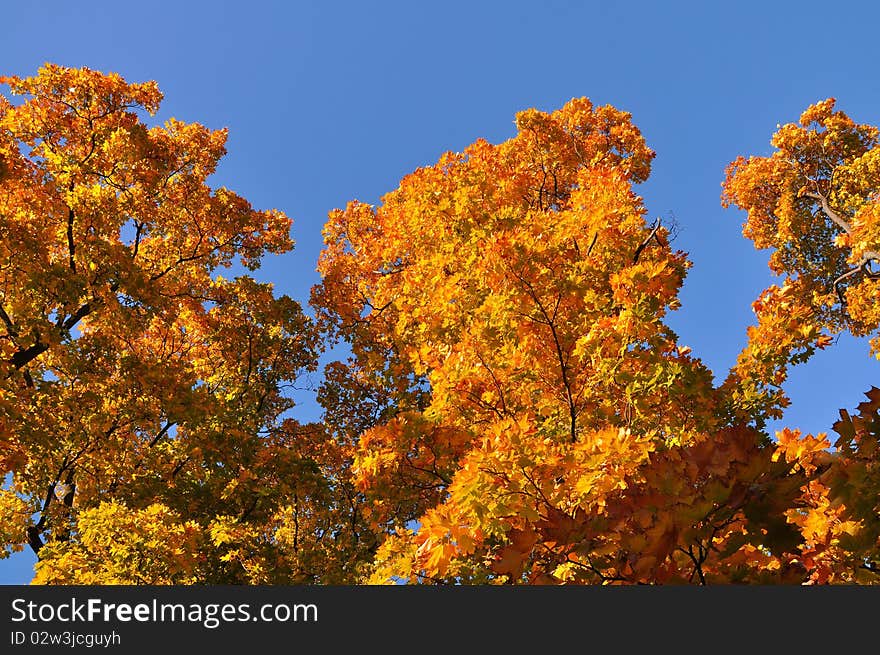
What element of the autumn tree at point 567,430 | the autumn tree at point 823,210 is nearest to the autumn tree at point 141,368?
the autumn tree at point 567,430

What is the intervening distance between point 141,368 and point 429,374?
635 centimetres

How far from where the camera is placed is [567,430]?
6250 millimetres

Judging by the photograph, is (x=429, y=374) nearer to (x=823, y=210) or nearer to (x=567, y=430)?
(x=567, y=430)

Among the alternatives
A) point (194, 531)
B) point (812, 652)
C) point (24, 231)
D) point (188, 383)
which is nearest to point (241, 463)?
point (188, 383)

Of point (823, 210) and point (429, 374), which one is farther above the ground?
point (823, 210)

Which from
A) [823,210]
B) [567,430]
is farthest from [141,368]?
[823,210]

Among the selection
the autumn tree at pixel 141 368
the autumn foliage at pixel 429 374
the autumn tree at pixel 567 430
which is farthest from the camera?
the autumn tree at pixel 141 368

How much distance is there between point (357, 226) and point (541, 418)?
37.2ft

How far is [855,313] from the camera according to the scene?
17891 mm

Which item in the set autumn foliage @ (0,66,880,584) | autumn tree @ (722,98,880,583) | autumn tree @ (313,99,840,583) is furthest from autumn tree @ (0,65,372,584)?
autumn tree @ (722,98,880,583)

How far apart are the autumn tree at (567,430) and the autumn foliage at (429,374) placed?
25 millimetres

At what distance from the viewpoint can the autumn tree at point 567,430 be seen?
2.72m

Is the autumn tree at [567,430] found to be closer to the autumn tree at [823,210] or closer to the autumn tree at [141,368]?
the autumn tree at [141,368]

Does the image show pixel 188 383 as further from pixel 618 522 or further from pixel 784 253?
pixel 784 253
